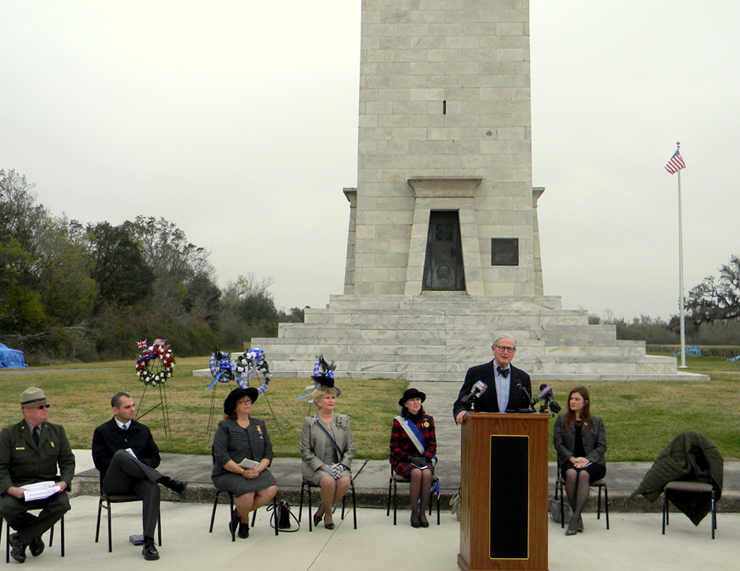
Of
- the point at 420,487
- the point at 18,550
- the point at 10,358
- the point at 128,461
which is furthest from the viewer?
the point at 10,358

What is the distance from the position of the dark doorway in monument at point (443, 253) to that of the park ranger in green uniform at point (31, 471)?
62.5 ft

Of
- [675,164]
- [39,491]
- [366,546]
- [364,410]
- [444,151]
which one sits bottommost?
[366,546]

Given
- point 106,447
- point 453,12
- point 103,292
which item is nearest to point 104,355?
point 103,292

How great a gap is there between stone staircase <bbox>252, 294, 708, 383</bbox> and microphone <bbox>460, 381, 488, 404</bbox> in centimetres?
1161

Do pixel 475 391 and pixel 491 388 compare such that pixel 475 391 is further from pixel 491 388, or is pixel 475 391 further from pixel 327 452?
pixel 327 452

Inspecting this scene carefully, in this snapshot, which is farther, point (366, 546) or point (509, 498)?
point (366, 546)

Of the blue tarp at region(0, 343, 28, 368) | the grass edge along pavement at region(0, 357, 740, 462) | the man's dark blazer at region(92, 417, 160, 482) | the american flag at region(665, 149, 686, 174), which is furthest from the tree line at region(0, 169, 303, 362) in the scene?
the man's dark blazer at region(92, 417, 160, 482)

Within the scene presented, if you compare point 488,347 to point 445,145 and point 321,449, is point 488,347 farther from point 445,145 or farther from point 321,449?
point 321,449

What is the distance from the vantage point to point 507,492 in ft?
16.0

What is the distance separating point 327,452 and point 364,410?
226 inches

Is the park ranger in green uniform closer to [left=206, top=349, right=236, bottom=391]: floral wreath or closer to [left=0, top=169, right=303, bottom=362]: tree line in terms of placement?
[left=206, top=349, right=236, bottom=391]: floral wreath

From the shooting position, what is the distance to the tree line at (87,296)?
3444 centimetres

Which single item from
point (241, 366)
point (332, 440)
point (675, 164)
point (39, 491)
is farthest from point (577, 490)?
point (675, 164)

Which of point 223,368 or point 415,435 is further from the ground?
point 223,368
